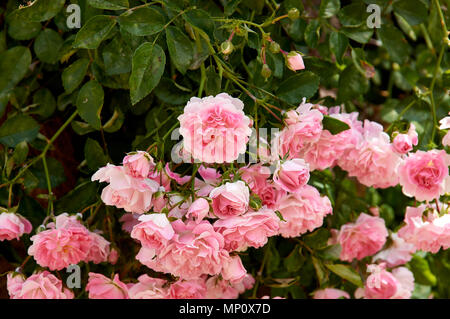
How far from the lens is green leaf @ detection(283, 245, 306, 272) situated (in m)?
1.05

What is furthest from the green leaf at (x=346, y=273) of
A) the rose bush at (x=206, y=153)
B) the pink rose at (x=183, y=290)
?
the pink rose at (x=183, y=290)

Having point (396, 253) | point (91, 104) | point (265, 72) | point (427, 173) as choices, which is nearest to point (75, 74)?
point (91, 104)

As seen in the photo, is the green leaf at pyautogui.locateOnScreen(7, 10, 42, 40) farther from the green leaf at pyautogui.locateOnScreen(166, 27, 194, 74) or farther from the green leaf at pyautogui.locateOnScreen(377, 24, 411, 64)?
the green leaf at pyautogui.locateOnScreen(377, 24, 411, 64)

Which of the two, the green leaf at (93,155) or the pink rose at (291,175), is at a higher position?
the pink rose at (291,175)

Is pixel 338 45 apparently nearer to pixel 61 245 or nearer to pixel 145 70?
pixel 145 70

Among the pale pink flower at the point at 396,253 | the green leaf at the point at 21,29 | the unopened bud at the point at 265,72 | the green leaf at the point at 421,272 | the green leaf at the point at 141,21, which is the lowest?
the green leaf at the point at 421,272

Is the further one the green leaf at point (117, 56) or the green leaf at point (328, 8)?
the green leaf at point (328, 8)

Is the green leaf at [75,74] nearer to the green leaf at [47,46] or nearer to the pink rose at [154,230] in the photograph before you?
the green leaf at [47,46]

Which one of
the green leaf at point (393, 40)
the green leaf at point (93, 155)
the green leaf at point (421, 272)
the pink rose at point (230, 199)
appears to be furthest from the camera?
the green leaf at point (421, 272)

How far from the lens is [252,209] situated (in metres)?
Answer: 0.77

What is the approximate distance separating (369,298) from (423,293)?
280 millimetres

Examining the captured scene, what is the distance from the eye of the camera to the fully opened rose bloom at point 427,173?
2.84 ft

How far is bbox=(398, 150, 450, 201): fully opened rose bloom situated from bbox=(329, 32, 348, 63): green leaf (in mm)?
202
